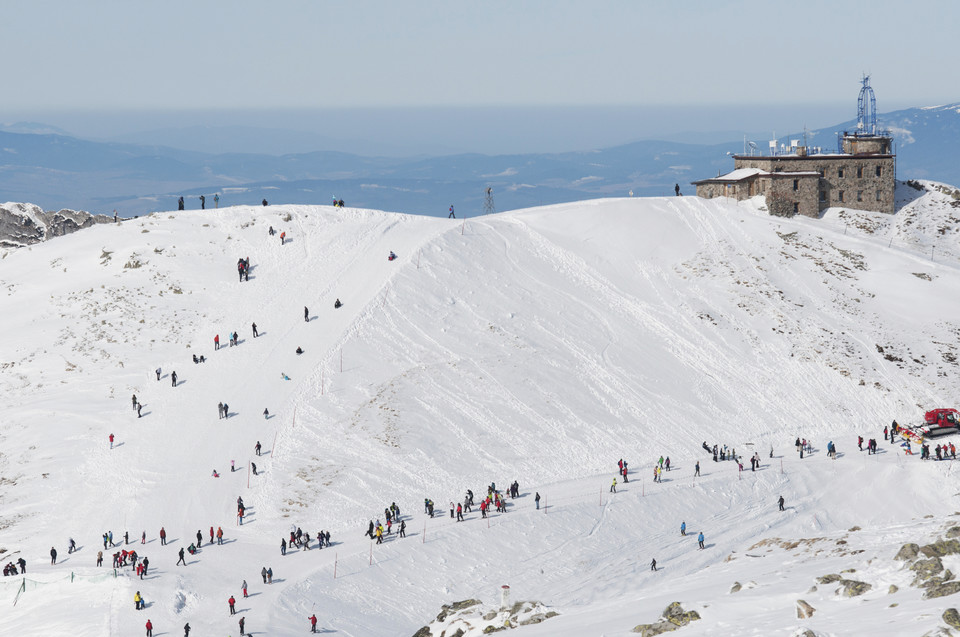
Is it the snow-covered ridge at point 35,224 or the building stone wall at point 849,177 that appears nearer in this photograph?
the building stone wall at point 849,177

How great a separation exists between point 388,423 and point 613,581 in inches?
777

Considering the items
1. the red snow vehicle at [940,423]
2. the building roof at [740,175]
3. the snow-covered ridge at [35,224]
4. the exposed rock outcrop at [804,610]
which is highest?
the building roof at [740,175]

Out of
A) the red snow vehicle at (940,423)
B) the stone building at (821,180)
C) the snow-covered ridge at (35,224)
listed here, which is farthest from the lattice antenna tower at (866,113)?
the snow-covered ridge at (35,224)

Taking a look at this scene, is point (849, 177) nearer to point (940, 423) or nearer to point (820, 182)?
point (820, 182)

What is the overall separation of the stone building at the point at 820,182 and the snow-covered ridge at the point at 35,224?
198ft

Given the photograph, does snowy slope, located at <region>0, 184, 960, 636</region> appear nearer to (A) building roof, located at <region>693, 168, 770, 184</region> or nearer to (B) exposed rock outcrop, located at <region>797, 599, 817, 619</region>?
(B) exposed rock outcrop, located at <region>797, 599, 817, 619</region>

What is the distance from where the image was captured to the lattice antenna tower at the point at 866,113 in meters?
92.4

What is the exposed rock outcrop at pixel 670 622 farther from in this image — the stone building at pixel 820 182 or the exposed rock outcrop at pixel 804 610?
the stone building at pixel 820 182

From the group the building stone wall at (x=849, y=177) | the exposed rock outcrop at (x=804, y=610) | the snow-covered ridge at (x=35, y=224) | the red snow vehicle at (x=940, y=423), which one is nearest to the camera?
the exposed rock outcrop at (x=804, y=610)

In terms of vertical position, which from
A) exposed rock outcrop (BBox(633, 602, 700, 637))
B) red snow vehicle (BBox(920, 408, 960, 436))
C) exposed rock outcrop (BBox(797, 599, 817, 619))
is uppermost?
exposed rock outcrop (BBox(797, 599, 817, 619))

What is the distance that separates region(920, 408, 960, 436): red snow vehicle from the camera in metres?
60.9

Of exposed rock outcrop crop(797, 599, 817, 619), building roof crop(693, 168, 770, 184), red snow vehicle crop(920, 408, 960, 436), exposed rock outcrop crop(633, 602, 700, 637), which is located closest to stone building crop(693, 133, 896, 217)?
building roof crop(693, 168, 770, 184)

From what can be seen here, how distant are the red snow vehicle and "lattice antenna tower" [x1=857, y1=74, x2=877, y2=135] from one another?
39.1 m

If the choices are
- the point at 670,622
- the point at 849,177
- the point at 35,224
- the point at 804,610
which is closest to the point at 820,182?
the point at 849,177
